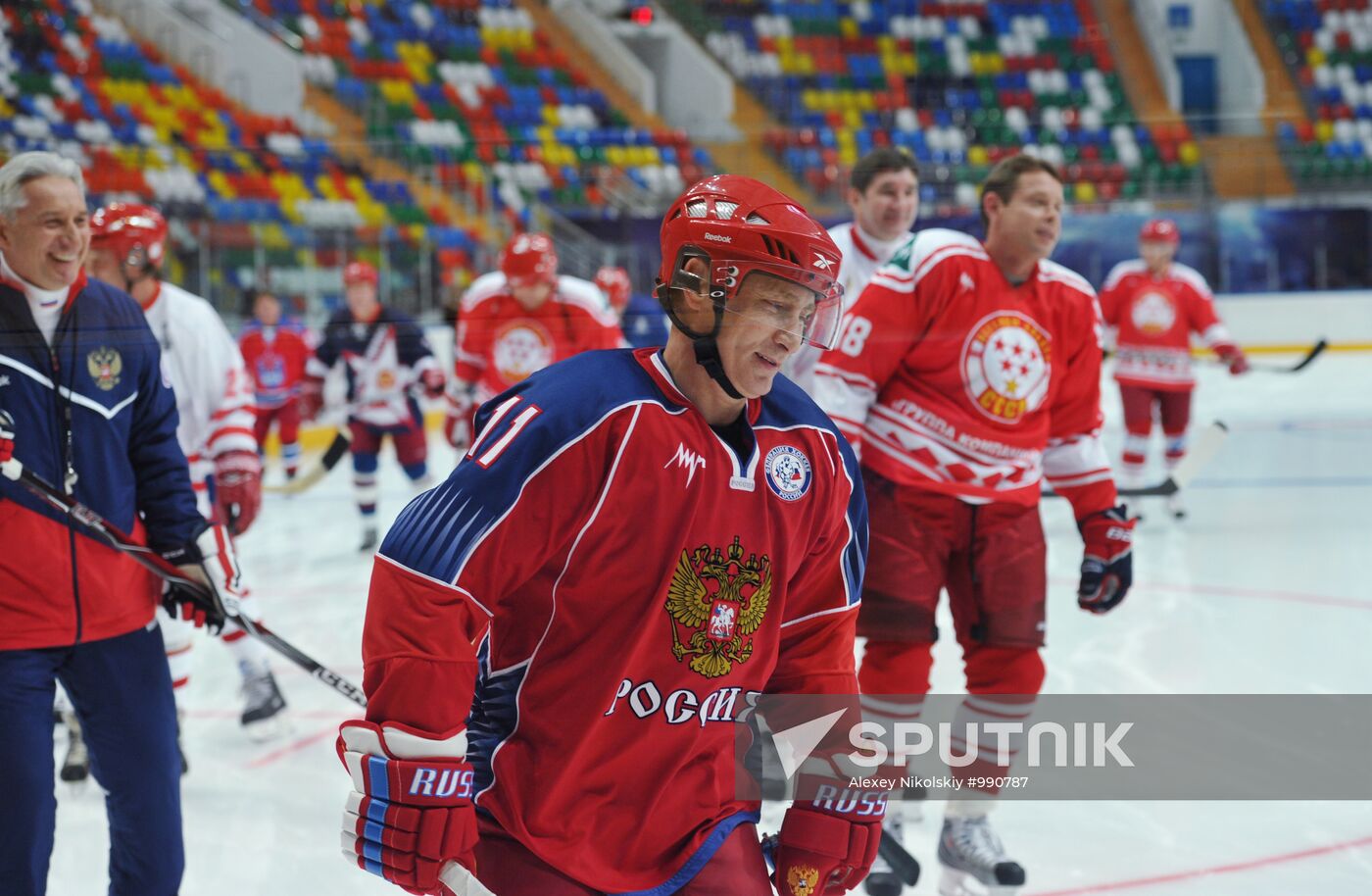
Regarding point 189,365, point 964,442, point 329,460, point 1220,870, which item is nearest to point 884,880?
point 1220,870

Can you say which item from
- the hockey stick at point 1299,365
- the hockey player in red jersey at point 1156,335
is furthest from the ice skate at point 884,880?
the hockey stick at point 1299,365

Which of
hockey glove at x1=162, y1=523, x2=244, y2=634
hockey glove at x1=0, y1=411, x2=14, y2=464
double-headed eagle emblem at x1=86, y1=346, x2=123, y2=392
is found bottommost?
hockey glove at x1=162, y1=523, x2=244, y2=634

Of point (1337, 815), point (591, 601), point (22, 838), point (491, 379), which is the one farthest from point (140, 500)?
point (491, 379)

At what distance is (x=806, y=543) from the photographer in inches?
60.8

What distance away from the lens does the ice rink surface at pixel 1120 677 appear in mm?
2744

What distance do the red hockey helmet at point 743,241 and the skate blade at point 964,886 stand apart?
1456mm

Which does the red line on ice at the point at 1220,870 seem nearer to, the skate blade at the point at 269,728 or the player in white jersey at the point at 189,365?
the player in white jersey at the point at 189,365

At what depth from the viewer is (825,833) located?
1548mm

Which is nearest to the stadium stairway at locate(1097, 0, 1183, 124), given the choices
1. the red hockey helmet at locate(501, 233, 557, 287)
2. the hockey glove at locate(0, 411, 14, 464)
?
the red hockey helmet at locate(501, 233, 557, 287)

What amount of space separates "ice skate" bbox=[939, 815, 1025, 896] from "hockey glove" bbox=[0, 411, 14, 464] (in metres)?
1.73

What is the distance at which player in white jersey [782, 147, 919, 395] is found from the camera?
3252 mm

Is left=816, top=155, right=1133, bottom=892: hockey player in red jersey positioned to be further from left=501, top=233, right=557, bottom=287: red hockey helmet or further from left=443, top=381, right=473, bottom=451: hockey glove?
left=443, top=381, right=473, bottom=451: hockey glove

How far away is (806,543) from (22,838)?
1.19 meters

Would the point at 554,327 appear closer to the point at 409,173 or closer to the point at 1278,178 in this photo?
the point at 409,173
